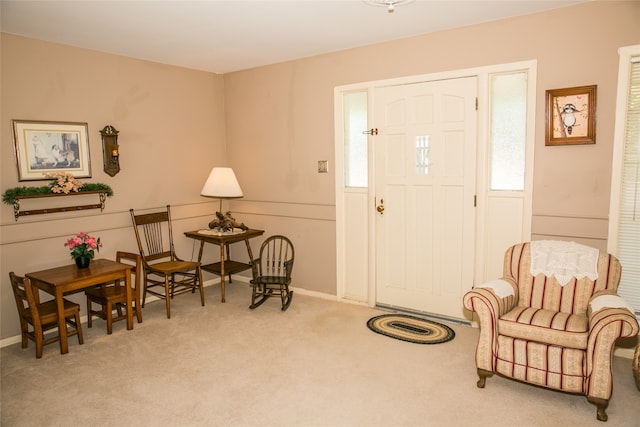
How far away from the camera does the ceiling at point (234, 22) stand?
303 centimetres

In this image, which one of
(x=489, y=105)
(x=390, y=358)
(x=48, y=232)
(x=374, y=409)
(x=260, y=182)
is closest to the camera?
(x=374, y=409)

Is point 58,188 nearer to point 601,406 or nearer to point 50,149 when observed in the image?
point 50,149

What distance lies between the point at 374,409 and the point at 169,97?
12.7 ft

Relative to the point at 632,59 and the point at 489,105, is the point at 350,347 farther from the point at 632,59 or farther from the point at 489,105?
the point at 632,59

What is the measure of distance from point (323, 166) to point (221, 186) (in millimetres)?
1155

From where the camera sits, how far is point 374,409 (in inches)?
103

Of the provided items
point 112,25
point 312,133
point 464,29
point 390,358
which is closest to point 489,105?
point 464,29

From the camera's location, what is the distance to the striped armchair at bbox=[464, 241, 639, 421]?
96.9 inches

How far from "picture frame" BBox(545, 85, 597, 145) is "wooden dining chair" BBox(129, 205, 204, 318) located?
11.6 ft

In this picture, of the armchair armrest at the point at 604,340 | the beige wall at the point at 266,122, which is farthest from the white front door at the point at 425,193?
the armchair armrest at the point at 604,340

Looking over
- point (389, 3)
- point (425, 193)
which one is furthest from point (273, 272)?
point (389, 3)

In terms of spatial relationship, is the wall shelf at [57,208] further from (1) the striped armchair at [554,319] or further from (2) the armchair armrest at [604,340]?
(2) the armchair armrest at [604,340]

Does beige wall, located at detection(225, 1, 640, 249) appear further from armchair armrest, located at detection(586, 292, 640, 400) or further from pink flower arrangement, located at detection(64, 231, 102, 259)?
pink flower arrangement, located at detection(64, 231, 102, 259)

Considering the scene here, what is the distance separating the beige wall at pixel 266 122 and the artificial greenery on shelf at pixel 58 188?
0.12 meters
